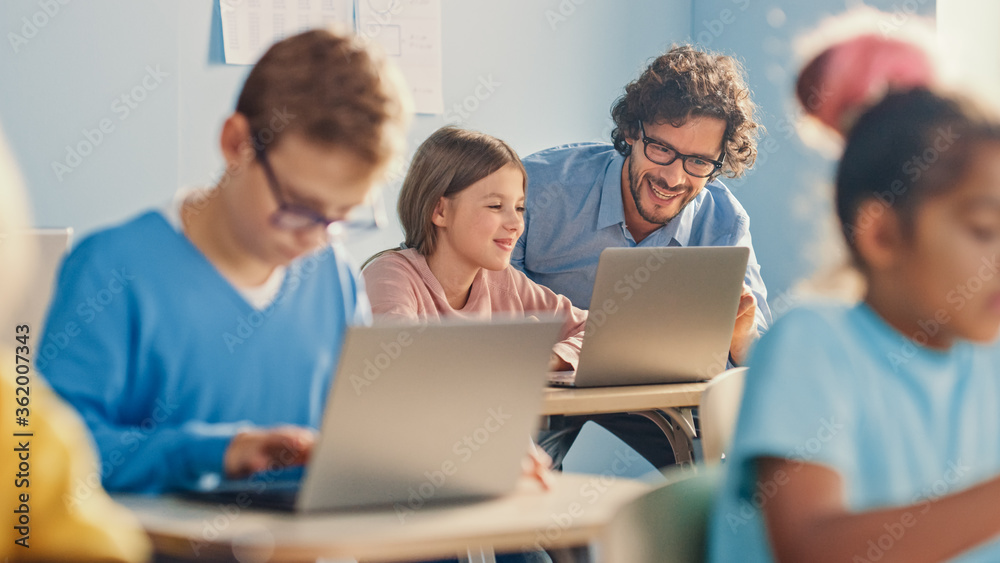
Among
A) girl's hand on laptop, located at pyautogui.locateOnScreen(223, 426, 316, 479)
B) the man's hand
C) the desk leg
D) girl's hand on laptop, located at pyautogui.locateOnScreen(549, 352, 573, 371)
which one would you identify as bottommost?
the desk leg

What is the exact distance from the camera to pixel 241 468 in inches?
37.8

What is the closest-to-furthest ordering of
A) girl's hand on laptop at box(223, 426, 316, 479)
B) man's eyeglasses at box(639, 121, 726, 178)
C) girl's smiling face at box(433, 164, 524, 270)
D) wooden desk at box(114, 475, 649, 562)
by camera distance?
wooden desk at box(114, 475, 649, 562) → girl's hand on laptop at box(223, 426, 316, 479) → girl's smiling face at box(433, 164, 524, 270) → man's eyeglasses at box(639, 121, 726, 178)

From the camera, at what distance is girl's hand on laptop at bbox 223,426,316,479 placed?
95 cm

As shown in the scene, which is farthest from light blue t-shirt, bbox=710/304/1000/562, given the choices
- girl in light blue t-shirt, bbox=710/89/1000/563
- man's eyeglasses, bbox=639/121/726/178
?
man's eyeglasses, bbox=639/121/726/178

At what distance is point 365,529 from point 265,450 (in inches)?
5.6

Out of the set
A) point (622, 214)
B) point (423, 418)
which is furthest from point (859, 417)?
point (622, 214)

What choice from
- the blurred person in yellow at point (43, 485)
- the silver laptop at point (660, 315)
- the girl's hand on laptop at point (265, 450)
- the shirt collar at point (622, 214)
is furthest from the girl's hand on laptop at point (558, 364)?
the blurred person in yellow at point (43, 485)

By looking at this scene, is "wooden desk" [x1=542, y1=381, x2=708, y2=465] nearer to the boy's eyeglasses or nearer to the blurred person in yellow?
the boy's eyeglasses

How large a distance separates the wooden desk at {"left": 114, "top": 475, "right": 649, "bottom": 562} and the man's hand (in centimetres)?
110

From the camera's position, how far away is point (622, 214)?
8.44 ft

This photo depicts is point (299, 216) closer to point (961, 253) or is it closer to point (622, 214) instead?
point (961, 253)

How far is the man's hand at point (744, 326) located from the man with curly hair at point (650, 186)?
18cm

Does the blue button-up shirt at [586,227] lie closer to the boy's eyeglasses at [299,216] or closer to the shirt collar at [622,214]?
the shirt collar at [622,214]

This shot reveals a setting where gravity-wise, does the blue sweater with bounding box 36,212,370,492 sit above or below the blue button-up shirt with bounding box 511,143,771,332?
above
